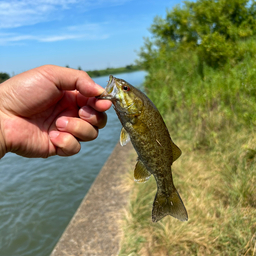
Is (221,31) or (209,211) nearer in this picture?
(209,211)

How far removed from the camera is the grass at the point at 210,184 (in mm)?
3729

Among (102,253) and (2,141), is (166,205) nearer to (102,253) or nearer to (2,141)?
(2,141)

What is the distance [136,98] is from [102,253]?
12.6ft

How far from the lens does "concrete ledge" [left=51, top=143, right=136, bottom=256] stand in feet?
15.3

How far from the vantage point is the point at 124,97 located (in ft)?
6.40

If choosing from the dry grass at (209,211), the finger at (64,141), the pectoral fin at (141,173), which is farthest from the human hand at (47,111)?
the dry grass at (209,211)

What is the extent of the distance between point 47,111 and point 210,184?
12.2 ft

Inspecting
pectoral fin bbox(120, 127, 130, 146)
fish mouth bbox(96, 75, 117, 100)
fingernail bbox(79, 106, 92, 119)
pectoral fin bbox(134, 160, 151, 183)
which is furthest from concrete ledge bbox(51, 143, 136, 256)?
fish mouth bbox(96, 75, 117, 100)

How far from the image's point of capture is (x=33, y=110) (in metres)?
2.71

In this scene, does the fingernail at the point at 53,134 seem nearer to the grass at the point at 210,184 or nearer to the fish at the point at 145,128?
the fish at the point at 145,128

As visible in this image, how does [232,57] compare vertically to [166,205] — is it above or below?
above

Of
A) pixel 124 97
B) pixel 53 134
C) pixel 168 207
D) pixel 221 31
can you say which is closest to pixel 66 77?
pixel 53 134

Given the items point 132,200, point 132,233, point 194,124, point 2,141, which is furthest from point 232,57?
point 2,141

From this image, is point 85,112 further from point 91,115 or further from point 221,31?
point 221,31
